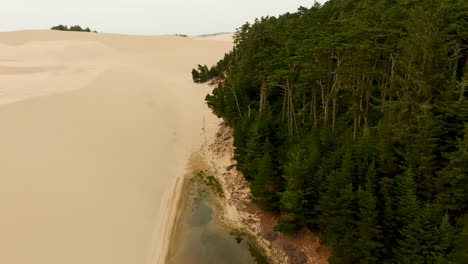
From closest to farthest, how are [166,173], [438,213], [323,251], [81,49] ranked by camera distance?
[438,213], [323,251], [166,173], [81,49]

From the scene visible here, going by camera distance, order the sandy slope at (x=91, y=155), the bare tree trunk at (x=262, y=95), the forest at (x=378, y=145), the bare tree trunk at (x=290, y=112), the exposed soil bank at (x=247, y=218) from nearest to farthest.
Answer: the forest at (x=378, y=145)
the exposed soil bank at (x=247, y=218)
the sandy slope at (x=91, y=155)
the bare tree trunk at (x=290, y=112)
the bare tree trunk at (x=262, y=95)

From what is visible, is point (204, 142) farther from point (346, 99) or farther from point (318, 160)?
point (318, 160)

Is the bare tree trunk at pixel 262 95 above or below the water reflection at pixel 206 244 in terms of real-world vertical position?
above

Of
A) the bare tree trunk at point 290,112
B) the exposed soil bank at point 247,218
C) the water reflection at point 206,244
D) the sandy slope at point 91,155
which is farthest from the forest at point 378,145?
the sandy slope at point 91,155

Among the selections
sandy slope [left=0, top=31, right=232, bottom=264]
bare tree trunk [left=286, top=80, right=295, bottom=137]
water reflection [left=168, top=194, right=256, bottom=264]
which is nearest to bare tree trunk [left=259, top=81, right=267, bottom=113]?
bare tree trunk [left=286, top=80, right=295, bottom=137]

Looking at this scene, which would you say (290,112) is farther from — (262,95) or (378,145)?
(378,145)

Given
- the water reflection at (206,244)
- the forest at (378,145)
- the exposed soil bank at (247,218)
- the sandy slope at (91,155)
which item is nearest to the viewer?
the forest at (378,145)

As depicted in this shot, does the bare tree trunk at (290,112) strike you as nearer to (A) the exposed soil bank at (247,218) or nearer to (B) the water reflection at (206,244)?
(A) the exposed soil bank at (247,218)

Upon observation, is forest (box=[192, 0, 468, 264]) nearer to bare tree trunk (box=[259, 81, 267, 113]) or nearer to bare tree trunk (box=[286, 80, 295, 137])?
bare tree trunk (box=[286, 80, 295, 137])

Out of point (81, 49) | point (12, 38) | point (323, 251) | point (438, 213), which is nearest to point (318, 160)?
point (323, 251)
